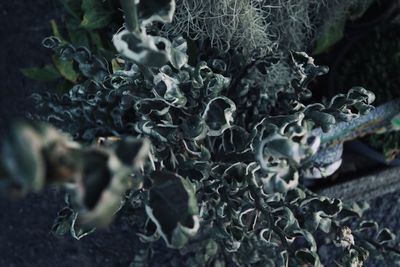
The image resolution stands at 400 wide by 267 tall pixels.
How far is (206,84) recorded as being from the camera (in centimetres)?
93

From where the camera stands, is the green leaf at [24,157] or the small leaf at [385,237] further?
the small leaf at [385,237]

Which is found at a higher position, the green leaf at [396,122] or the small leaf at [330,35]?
the small leaf at [330,35]

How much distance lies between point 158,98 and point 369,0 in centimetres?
68

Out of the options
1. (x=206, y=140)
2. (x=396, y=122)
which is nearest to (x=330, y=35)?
→ (x=396, y=122)

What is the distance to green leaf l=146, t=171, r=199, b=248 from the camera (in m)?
0.57

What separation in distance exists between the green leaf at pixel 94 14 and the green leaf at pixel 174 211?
681 millimetres

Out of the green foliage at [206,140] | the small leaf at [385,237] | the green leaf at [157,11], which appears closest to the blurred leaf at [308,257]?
the green foliage at [206,140]

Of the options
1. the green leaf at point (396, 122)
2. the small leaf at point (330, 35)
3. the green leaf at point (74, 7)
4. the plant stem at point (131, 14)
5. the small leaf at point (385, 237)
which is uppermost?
the plant stem at point (131, 14)

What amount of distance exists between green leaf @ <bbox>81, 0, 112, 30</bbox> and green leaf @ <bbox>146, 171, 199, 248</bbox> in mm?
681

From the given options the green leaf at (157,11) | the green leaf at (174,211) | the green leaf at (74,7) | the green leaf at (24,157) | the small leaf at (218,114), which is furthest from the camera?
the green leaf at (74,7)

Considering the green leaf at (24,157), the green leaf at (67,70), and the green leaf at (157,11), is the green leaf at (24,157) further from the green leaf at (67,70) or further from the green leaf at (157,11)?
the green leaf at (67,70)

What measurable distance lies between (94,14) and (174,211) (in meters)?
0.74

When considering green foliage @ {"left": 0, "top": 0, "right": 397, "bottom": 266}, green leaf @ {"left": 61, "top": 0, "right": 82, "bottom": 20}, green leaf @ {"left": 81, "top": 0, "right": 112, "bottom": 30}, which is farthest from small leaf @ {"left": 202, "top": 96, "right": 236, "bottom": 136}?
green leaf @ {"left": 61, "top": 0, "right": 82, "bottom": 20}

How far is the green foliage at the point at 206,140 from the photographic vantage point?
63 centimetres
